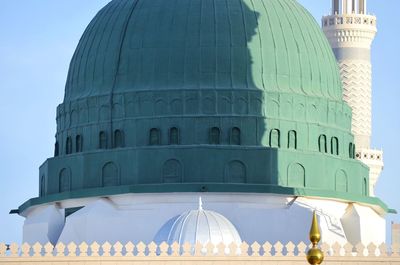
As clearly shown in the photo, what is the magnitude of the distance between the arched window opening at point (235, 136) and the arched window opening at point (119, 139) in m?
3.49

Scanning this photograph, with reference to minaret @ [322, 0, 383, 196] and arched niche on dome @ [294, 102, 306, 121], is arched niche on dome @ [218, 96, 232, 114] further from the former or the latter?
minaret @ [322, 0, 383, 196]

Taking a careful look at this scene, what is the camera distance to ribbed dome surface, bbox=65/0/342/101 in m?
62.5

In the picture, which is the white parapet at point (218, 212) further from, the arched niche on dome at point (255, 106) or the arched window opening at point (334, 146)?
the arched niche on dome at point (255, 106)

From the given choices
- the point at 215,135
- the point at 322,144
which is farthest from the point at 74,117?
the point at 322,144

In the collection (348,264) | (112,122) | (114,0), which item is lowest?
(348,264)

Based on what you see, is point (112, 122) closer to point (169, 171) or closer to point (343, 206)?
point (169, 171)

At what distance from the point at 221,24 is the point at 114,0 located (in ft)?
15.1

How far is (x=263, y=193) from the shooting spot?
6009 cm

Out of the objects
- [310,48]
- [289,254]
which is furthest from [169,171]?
[289,254]

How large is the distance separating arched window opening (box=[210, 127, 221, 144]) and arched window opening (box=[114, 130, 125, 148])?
286cm

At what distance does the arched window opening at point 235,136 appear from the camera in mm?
61594

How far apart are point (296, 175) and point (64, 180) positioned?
755 cm

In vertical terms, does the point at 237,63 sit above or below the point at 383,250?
above

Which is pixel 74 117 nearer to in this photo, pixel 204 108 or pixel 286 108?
pixel 204 108
